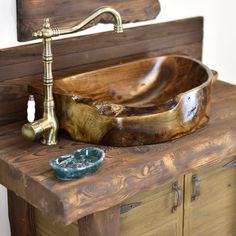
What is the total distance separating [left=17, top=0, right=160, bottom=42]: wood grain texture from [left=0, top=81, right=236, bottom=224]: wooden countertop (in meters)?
0.33

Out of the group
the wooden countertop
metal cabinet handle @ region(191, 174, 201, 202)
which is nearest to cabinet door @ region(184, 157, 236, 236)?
metal cabinet handle @ region(191, 174, 201, 202)

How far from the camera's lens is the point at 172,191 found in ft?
6.10

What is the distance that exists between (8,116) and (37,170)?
381 millimetres

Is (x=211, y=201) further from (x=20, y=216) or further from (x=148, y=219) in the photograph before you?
(x=20, y=216)

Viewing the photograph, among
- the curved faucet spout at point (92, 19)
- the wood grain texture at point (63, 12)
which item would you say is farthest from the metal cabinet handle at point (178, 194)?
the wood grain texture at point (63, 12)

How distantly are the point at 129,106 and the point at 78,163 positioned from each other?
0.26 meters

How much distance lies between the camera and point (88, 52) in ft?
6.81

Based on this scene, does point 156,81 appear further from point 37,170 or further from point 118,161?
point 37,170

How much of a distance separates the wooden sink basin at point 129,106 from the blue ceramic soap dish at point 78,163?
0.10 metres

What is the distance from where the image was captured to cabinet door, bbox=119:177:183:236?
1.76 metres

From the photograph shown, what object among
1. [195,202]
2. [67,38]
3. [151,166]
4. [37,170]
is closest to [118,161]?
[151,166]

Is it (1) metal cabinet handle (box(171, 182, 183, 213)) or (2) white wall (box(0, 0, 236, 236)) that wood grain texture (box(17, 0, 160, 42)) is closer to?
(2) white wall (box(0, 0, 236, 236))

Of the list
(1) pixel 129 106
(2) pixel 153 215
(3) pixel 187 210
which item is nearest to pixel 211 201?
(3) pixel 187 210

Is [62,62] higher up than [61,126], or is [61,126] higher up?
[62,62]
